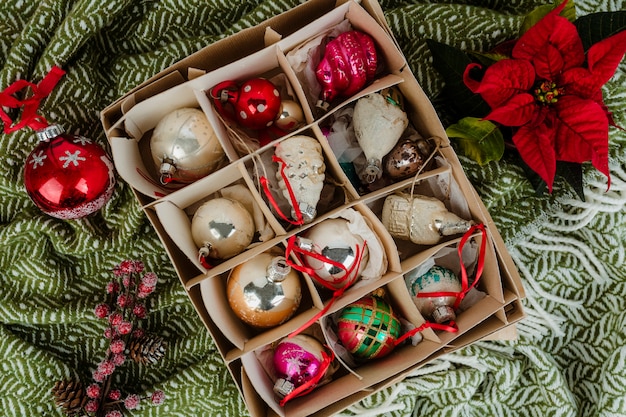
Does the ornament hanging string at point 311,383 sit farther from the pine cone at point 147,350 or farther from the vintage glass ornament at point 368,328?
the pine cone at point 147,350

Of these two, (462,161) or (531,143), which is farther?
(462,161)

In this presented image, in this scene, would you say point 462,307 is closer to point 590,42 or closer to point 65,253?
point 590,42

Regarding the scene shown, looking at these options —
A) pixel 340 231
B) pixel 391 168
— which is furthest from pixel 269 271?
pixel 391 168

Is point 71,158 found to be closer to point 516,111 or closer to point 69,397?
point 69,397

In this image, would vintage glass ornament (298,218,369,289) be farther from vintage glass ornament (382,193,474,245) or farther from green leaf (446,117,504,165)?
green leaf (446,117,504,165)

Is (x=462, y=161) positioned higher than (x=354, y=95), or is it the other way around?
(x=354, y=95)

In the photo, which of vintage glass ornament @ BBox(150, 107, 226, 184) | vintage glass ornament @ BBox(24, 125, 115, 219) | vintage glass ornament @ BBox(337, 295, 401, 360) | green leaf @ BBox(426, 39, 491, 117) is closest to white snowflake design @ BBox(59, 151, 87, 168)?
vintage glass ornament @ BBox(24, 125, 115, 219)

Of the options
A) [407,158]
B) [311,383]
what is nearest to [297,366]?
[311,383]
